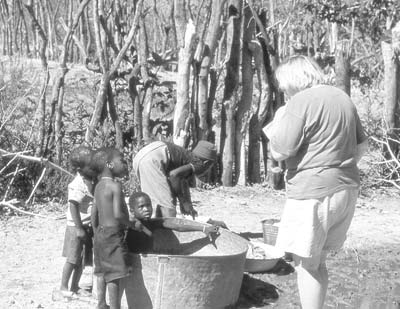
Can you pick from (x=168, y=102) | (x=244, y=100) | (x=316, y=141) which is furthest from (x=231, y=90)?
(x=316, y=141)

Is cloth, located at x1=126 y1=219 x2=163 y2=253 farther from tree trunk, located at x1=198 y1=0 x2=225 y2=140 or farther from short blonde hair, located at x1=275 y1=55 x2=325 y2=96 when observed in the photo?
tree trunk, located at x1=198 y1=0 x2=225 y2=140

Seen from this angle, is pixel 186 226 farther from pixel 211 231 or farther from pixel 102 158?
pixel 102 158

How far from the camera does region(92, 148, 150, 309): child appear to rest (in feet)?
16.5

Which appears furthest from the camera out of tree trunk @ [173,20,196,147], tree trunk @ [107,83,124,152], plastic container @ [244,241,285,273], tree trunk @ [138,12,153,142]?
tree trunk @ [138,12,153,142]

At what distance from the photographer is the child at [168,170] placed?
5.98 metres

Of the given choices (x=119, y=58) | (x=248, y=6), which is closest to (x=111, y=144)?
(x=119, y=58)

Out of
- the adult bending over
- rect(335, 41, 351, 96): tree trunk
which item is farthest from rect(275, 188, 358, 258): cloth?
rect(335, 41, 351, 96): tree trunk

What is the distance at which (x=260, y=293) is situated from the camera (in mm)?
6172

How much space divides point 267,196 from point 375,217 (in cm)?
138

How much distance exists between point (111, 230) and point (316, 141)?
1435 millimetres

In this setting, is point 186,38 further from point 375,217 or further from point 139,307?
point 139,307

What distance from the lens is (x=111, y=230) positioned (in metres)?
5.05

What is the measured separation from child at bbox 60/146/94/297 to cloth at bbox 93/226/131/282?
1.43ft

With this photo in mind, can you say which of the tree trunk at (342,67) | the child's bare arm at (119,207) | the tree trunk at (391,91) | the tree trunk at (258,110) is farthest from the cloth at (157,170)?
the tree trunk at (391,91)
